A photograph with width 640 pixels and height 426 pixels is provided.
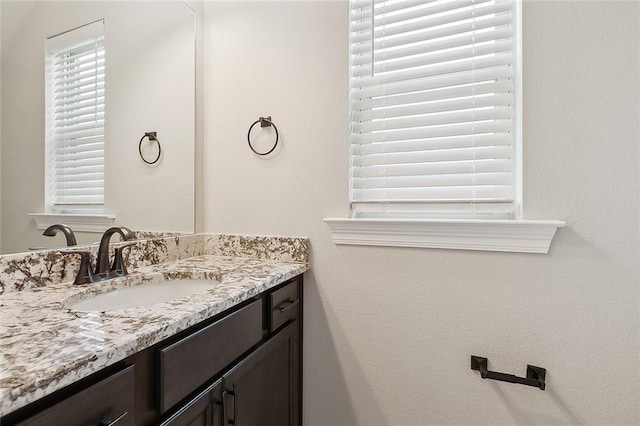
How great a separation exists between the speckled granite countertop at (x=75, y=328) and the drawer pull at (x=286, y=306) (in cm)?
11

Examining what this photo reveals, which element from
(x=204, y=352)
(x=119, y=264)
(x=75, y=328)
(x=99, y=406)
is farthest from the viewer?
(x=119, y=264)

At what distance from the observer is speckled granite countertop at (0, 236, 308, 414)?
0.49 meters

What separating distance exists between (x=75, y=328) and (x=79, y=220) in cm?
60

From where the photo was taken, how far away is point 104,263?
110 centimetres

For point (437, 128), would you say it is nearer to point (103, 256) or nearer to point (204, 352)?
point (204, 352)

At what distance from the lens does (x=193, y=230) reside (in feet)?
5.14

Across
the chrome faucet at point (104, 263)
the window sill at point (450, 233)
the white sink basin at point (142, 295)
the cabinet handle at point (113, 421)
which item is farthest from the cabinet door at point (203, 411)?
the window sill at point (450, 233)

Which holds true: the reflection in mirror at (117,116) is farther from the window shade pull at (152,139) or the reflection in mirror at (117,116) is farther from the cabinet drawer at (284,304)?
the cabinet drawer at (284,304)

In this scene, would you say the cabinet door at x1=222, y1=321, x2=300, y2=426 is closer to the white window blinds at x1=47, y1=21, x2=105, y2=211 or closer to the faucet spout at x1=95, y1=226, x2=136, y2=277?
the faucet spout at x1=95, y1=226, x2=136, y2=277

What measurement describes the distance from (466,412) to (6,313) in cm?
142

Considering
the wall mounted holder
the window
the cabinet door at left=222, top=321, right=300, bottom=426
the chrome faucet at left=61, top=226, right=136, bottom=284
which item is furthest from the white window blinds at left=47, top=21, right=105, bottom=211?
the wall mounted holder

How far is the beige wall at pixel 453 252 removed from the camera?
101cm

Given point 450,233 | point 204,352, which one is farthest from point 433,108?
point 204,352

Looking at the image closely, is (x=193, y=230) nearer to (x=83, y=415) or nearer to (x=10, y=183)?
(x=10, y=183)
